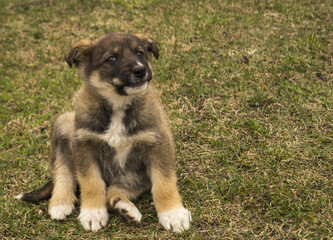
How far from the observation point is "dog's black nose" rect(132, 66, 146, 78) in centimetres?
353

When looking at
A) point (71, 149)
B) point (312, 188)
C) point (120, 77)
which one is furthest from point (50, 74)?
point (312, 188)

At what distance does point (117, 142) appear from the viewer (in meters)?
3.70

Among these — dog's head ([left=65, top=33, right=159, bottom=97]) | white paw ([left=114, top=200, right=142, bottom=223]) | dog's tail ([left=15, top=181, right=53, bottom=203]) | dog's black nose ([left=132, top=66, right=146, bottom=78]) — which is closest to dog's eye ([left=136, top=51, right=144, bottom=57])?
dog's head ([left=65, top=33, right=159, bottom=97])

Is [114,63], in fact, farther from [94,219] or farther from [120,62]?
A: [94,219]

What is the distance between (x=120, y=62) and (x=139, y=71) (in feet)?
0.95

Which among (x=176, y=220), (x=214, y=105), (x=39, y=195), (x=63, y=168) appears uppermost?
(x=214, y=105)

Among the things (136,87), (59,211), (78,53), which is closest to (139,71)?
(136,87)

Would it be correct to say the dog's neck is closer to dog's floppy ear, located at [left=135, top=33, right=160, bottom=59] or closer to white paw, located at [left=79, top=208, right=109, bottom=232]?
dog's floppy ear, located at [left=135, top=33, right=160, bottom=59]

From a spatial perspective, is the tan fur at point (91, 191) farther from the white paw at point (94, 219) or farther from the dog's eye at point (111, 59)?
the dog's eye at point (111, 59)

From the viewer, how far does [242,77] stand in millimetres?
5758

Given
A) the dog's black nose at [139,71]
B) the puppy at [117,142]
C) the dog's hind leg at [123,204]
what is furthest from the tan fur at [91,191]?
the dog's black nose at [139,71]

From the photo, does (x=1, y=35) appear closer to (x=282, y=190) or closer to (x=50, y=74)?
(x=50, y=74)

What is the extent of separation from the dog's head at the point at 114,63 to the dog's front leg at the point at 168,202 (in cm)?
90

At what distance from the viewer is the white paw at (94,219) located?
145 inches
